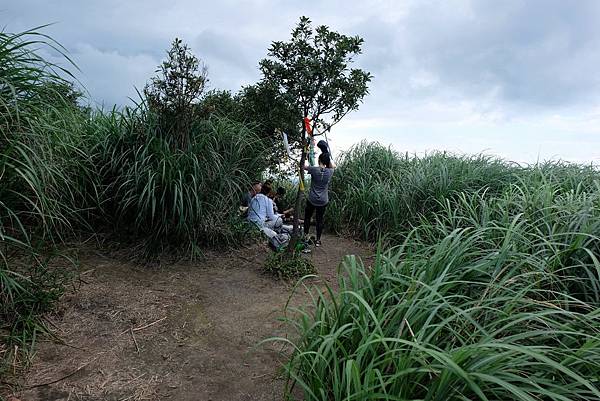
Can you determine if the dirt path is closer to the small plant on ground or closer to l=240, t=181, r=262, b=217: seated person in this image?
the small plant on ground

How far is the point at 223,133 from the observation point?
4523mm

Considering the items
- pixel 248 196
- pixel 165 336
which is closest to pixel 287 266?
pixel 248 196

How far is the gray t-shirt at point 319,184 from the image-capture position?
5105mm

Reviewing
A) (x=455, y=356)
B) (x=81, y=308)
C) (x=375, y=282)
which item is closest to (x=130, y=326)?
(x=81, y=308)

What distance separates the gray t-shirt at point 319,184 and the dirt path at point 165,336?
1.54m

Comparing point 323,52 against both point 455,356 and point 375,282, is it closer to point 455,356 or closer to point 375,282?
point 375,282

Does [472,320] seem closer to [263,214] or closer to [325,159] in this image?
[263,214]

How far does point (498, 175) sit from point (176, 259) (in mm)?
4258

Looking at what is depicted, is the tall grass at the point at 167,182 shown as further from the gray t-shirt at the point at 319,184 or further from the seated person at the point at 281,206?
the seated person at the point at 281,206

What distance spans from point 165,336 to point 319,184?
304 cm

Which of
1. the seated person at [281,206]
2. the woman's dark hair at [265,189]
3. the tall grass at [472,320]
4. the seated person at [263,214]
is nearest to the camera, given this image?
the tall grass at [472,320]

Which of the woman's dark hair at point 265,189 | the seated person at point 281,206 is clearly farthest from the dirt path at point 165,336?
the seated person at point 281,206

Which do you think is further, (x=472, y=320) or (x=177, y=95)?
(x=177, y=95)

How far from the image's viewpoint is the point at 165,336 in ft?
9.12
